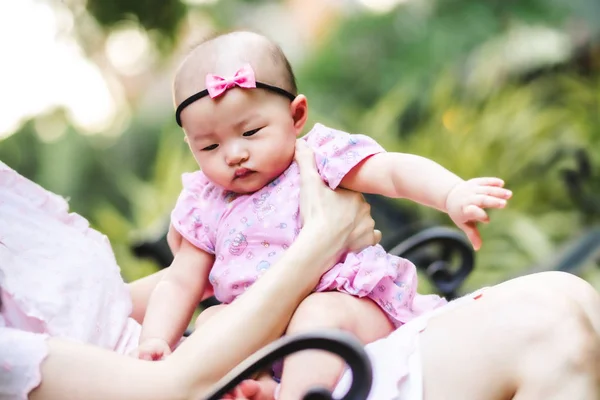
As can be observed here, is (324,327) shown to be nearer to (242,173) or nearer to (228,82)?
(242,173)

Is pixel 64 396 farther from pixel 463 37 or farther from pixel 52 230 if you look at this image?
pixel 463 37

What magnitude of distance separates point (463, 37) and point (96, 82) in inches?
106

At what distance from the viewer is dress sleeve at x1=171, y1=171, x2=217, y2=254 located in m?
1.38

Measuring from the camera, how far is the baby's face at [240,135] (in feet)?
4.15

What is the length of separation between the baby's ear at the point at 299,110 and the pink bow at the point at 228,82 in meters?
0.10

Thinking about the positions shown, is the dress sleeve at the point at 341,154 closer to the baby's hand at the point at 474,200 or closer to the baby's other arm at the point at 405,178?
the baby's other arm at the point at 405,178

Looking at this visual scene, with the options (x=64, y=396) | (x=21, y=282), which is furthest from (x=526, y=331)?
(x=21, y=282)

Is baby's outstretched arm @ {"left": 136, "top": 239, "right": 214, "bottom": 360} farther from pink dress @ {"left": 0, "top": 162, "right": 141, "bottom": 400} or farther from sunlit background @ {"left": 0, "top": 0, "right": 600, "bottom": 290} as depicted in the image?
sunlit background @ {"left": 0, "top": 0, "right": 600, "bottom": 290}

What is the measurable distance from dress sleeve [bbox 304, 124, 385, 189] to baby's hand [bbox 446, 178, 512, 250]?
20cm

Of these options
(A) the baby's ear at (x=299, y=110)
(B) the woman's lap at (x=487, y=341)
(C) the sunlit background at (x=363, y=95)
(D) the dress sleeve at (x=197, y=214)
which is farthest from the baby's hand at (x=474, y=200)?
(C) the sunlit background at (x=363, y=95)

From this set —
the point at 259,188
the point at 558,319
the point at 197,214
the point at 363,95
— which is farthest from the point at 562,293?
the point at 363,95

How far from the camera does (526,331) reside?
1.05 meters

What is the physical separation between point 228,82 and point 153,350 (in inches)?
18.9

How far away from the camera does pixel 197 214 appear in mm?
1393
